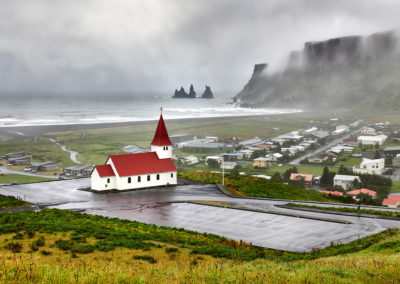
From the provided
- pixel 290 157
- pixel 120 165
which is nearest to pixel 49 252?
A: pixel 120 165

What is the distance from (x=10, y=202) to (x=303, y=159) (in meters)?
56.5

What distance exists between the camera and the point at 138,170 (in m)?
36.8

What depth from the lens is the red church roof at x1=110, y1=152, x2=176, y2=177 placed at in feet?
119

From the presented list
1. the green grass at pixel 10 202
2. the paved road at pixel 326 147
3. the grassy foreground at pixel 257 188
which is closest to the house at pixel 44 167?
the grassy foreground at pixel 257 188

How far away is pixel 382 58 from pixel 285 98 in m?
45.0

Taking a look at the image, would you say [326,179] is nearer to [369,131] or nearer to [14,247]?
[369,131]

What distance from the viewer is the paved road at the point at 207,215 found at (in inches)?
816

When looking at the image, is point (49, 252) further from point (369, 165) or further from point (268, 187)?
point (369, 165)

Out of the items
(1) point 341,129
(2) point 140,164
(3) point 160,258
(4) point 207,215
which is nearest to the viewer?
(3) point 160,258

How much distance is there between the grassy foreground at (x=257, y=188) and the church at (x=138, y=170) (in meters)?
4.79

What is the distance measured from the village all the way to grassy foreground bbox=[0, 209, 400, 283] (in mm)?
26023

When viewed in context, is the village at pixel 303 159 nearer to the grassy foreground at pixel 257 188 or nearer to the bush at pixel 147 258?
the grassy foreground at pixel 257 188

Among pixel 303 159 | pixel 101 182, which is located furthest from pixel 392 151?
pixel 101 182

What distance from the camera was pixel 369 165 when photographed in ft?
213
